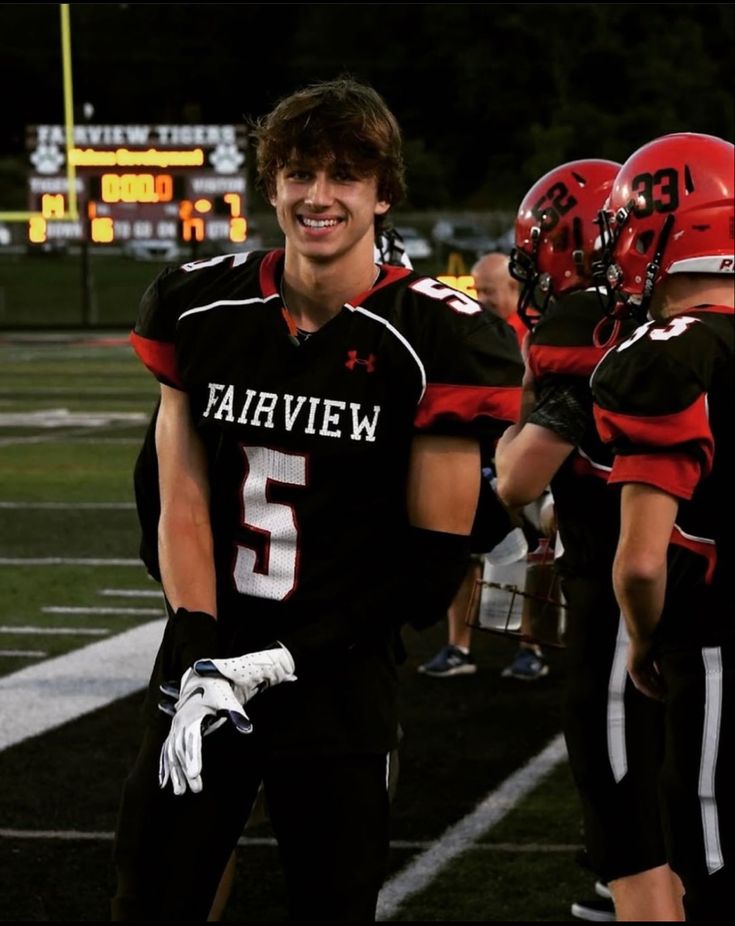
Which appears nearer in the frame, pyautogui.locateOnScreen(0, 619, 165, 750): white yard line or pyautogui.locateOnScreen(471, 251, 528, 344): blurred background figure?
pyautogui.locateOnScreen(0, 619, 165, 750): white yard line

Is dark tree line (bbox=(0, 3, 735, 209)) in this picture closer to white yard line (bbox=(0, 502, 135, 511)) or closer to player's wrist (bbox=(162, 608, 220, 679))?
white yard line (bbox=(0, 502, 135, 511))

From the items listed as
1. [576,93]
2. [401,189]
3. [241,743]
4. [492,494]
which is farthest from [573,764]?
[576,93]

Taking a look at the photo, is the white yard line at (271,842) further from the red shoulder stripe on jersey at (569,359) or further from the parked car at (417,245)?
the parked car at (417,245)

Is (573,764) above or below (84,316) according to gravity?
above

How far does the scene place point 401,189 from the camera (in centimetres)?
337

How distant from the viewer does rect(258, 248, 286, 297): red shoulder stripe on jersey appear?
332 centimetres

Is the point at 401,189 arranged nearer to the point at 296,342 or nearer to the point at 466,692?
the point at 296,342

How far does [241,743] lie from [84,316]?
38.6m

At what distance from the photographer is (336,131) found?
323cm

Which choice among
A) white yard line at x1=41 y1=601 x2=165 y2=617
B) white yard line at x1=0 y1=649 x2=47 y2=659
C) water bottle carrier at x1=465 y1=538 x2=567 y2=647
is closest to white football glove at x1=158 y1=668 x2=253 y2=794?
water bottle carrier at x1=465 y1=538 x2=567 y2=647

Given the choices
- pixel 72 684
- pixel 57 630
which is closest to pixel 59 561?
pixel 57 630

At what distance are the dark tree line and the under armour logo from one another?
59.5 metres

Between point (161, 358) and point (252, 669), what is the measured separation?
1.95 feet

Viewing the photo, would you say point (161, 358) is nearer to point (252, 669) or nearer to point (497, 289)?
point (252, 669)
